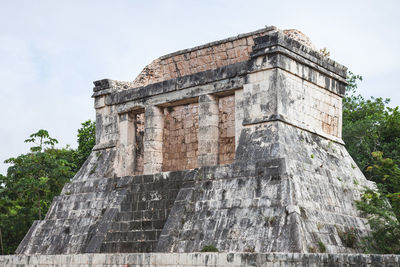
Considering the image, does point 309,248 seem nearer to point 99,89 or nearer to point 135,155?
point 135,155

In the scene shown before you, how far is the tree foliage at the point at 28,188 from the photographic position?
19958mm

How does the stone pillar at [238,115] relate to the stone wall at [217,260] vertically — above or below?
above

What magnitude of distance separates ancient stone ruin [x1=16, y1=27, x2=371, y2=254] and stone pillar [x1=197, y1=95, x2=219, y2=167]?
0.08 ft

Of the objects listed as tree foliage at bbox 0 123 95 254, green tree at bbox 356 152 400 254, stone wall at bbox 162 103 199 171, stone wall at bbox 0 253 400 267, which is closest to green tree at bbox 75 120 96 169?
tree foliage at bbox 0 123 95 254

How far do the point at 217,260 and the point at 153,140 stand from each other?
4.88 meters

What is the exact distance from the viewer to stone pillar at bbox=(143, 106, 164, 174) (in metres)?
14.7

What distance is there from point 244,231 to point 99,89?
21.9 feet

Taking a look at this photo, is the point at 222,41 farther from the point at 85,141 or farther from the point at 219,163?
the point at 85,141

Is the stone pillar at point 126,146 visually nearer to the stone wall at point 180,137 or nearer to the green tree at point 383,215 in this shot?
the stone wall at point 180,137

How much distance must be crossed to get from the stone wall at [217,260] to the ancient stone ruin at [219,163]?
1.77 feet

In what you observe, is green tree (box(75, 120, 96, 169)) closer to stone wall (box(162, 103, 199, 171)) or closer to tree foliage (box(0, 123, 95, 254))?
tree foliage (box(0, 123, 95, 254))

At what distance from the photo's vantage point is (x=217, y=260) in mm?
10422

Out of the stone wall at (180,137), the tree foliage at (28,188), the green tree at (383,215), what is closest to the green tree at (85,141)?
the tree foliage at (28,188)

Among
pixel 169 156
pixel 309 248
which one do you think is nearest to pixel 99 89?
pixel 169 156
